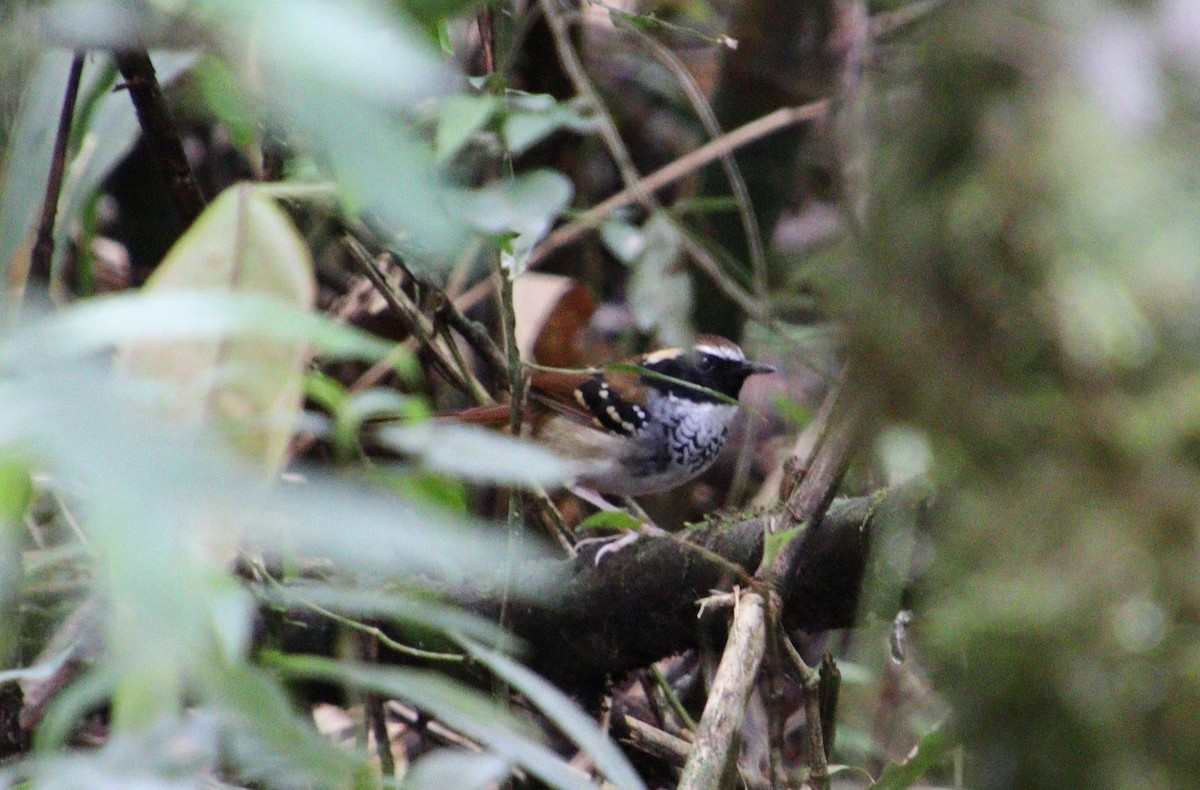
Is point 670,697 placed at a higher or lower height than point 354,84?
lower

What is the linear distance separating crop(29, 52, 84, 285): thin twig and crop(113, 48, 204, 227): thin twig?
10cm

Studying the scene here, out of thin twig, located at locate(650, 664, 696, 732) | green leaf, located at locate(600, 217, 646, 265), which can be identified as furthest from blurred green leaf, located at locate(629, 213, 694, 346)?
thin twig, located at locate(650, 664, 696, 732)

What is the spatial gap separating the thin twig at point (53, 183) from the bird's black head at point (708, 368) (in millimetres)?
1947

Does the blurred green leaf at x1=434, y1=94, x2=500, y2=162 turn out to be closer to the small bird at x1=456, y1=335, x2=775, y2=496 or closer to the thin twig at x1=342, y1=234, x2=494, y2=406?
the thin twig at x1=342, y1=234, x2=494, y2=406

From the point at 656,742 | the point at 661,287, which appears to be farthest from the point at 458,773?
the point at 661,287

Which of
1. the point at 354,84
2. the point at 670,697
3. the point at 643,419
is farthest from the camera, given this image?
the point at 643,419

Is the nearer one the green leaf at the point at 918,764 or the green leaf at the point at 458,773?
the green leaf at the point at 458,773

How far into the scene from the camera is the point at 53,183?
228cm

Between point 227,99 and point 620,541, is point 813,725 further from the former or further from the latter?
point 227,99

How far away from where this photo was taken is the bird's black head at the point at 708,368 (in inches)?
153

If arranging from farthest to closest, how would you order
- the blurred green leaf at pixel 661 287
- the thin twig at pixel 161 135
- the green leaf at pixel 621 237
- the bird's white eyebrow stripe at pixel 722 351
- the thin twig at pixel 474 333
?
1. the bird's white eyebrow stripe at pixel 722 351
2. the blurred green leaf at pixel 661 287
3. the green leaf at pixel 621 237
4. the thin twig at pixel 474 333
5. the thin twig at pixel 161 135

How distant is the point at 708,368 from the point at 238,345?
9.79 feet

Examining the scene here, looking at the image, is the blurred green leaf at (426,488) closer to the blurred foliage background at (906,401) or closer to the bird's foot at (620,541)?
the blurred foliage background at (906,401)

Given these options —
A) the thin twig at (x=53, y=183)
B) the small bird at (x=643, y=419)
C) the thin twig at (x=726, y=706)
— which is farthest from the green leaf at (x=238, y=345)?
the small bird at (x=643, y=419)
